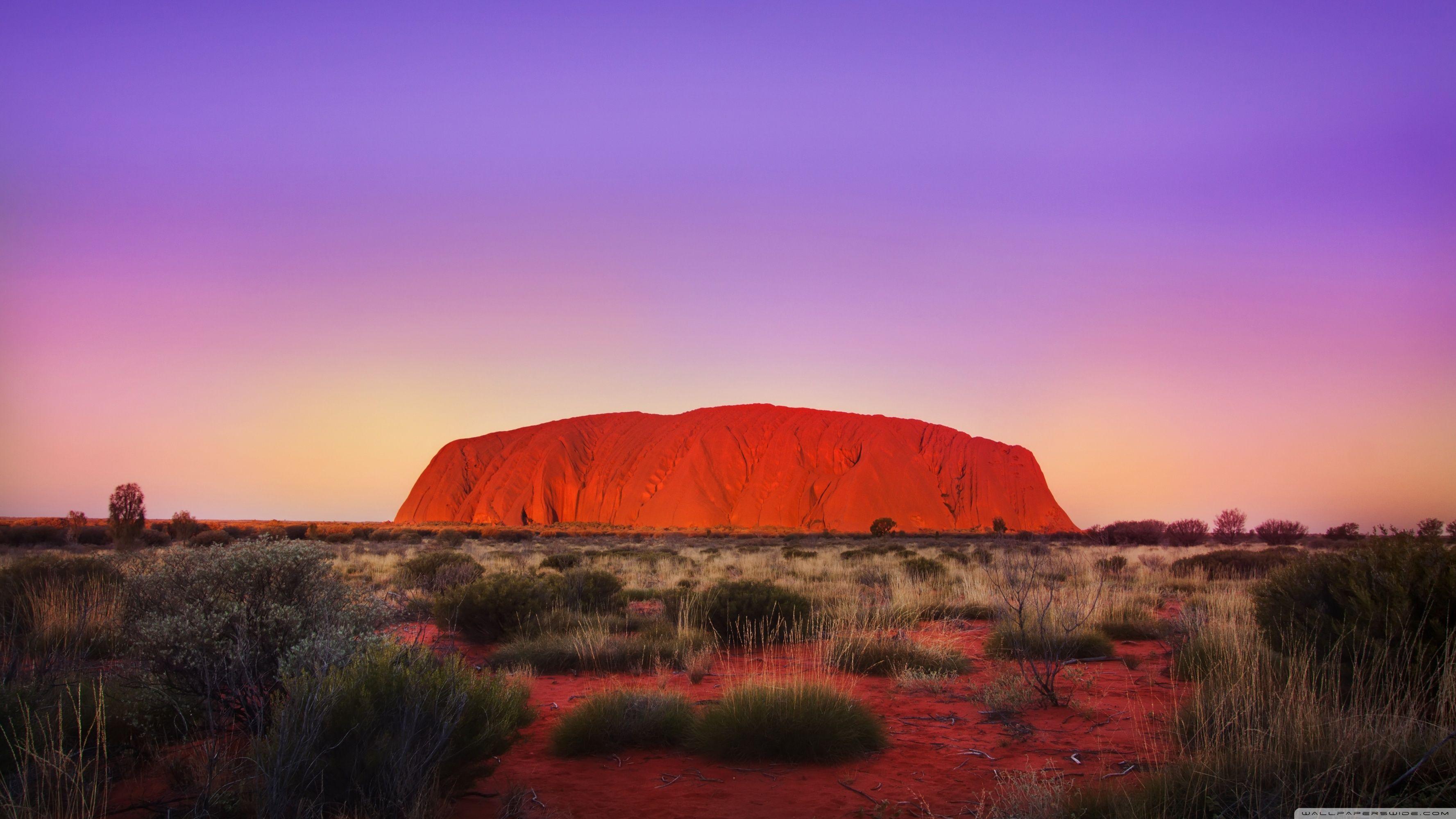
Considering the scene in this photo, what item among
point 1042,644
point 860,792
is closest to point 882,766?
point 860,792

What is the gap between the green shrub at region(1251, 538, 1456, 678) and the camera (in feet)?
14.8

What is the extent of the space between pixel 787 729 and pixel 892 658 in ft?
10.0

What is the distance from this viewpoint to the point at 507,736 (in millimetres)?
4547

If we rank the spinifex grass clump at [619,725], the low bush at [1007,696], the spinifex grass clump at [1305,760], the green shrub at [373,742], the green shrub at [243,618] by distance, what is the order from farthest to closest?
the low bush at [1007,696]
the spinifex grass clump at [619,725]
the green shrub at [243,618]
the green shrub at [373,742]
the spinifex grass clump at [1305,760]

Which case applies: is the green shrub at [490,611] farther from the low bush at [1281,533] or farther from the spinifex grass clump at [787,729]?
the low bush at [1281,533]

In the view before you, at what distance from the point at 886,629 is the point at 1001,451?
68.0 meters

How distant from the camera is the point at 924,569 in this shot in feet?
52.1

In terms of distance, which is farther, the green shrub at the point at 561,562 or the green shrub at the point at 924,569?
the green shrub at the point at 561,562

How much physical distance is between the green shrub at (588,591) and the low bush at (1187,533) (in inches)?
1149

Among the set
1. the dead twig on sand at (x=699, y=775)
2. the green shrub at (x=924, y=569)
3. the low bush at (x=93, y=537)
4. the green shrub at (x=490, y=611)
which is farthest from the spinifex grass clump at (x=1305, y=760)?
the low bush at (x=93, y=537)

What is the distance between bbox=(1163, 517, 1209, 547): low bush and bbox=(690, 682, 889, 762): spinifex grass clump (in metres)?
32.1

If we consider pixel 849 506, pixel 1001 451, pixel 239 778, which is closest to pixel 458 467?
pixel 849 506

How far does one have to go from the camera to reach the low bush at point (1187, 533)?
32.0m

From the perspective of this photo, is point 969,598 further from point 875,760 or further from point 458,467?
point 458,467
